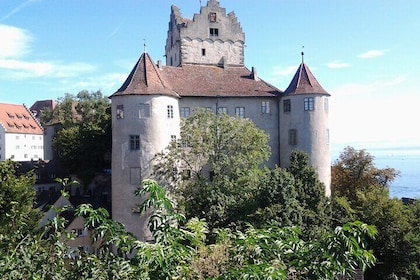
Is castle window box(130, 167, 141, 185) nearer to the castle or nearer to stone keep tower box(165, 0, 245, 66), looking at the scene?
the castle

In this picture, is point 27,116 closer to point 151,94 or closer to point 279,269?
point 151,94

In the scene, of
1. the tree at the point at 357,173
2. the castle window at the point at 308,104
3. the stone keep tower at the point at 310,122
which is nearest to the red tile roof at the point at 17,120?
the stone keep tower at the point at 310,122

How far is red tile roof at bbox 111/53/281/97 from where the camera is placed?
1284 inches

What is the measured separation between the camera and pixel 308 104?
35438mm

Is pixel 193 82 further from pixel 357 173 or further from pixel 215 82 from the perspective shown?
pixel 357 173

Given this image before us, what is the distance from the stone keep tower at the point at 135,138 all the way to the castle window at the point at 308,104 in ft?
36.3

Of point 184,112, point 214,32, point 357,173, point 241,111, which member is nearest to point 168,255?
point 184,112

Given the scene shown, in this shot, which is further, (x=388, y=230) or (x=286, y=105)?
(x=286, y=105)

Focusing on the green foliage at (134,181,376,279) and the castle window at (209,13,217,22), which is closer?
the green foliage at (134,181,376,279)

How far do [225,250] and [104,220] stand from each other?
2.69m

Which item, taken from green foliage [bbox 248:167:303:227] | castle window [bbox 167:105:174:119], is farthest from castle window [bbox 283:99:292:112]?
green foliage [bbox 248:167:303:227]

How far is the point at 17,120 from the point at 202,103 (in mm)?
57297

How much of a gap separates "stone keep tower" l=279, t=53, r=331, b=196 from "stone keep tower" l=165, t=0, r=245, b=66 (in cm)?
958

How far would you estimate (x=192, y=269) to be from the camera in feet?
25.9
